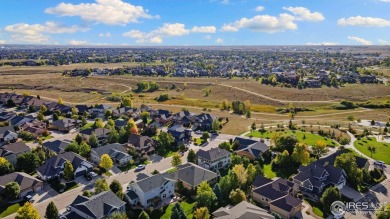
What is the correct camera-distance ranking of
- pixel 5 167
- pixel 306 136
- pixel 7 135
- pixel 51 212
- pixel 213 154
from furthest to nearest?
pixel 306 136, pixel 7 135, pixel 213 154, pixel 5 167, pixel 51 212

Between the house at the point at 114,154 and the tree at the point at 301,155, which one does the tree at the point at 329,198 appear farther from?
the house at the point at 114,154

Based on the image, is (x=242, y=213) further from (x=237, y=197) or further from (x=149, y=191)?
(x=149, y=191)

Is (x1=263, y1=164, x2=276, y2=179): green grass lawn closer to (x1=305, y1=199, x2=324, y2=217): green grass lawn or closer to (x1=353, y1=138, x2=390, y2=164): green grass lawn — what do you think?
(x1=305, y1=199, x2=324, y2=217): green grass lawn

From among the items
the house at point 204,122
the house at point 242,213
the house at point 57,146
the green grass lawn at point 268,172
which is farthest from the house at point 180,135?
the house at point 242,213

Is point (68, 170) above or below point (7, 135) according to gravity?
above

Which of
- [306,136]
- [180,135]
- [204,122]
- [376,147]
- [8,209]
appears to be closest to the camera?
[8,209]

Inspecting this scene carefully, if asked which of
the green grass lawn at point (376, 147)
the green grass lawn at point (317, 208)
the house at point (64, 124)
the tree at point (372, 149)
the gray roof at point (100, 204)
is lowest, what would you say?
the green grass lawn at point (317, 208)

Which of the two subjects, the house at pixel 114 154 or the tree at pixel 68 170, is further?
the house at pixel 114 154

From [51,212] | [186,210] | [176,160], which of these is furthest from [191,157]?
[51,212]

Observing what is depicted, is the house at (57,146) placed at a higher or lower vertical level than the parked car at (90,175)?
higher
